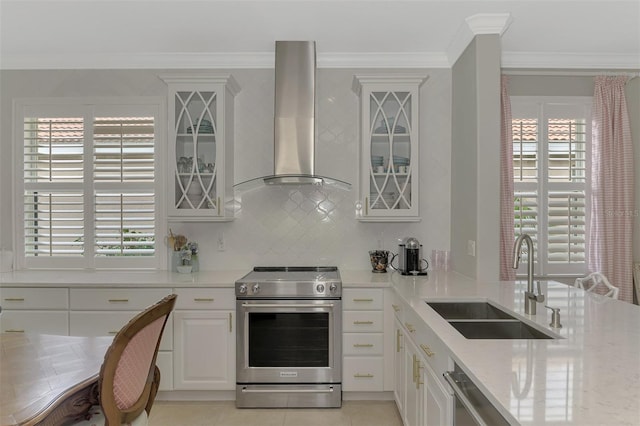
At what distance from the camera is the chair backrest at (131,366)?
4.43 feet

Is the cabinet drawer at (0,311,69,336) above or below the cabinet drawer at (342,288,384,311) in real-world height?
below

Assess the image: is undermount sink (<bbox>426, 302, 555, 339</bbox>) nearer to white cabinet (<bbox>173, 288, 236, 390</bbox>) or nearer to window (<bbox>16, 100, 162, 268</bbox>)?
white cabinet (<bbox>173, 288, 236, 390</bbox>)

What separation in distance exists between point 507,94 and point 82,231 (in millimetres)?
3848

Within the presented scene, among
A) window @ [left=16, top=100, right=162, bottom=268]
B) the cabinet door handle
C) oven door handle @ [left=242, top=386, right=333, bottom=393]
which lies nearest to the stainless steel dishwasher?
the cabinet door handle

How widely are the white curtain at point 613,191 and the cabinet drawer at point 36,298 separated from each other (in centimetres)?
422

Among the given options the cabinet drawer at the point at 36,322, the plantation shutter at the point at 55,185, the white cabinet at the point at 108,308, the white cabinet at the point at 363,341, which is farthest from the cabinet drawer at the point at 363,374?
the plantation shutter at the point at 55,185

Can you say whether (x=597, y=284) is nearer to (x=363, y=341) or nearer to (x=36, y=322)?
(x=363, y=341)

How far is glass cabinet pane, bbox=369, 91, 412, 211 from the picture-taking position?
313 centimetres

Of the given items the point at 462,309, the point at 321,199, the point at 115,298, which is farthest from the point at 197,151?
the point at 462,309

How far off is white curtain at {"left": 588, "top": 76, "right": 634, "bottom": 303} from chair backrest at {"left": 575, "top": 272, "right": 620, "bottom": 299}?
0.11 metres

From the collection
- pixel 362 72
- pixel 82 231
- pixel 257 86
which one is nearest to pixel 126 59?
pixel 257 86

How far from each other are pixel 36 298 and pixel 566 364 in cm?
327

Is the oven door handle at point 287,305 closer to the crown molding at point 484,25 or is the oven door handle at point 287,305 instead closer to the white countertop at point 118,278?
the white countertop at point 118,278

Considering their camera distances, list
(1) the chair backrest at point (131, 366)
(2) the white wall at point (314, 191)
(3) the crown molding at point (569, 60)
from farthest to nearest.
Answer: (2) the white wall at point (314, 191) → (3) the crown molding at point (569, 60) → (1) the chair backrest at point (131, 366)
